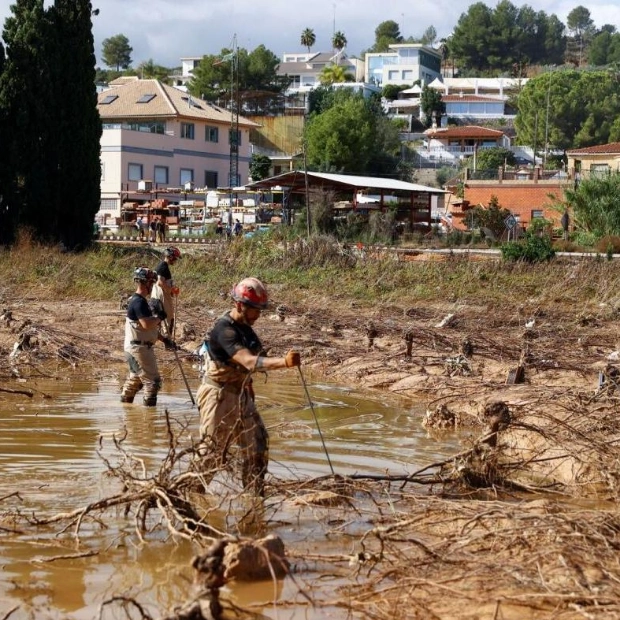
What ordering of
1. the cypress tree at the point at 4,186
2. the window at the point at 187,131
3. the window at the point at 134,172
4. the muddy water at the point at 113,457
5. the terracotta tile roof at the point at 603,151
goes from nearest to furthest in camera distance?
the muddy water at the point at 113,457 < the cypress tree at the point at 4,186 < the terracotta tile roof at the point at 603,151 < the window at the point at 134,172 < the window at the point at 187,131

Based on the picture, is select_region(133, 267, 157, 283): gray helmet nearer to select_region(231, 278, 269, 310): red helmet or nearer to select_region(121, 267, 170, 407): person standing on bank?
select_region(121, 267, 170, 407): person standing on bank

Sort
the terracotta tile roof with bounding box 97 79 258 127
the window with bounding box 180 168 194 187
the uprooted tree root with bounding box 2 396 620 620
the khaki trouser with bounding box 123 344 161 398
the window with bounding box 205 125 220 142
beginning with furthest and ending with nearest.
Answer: the window with bounding box 205 125 220 142 < the window with bounding box 180 168 194 187 < the terracotta tile roof with bounding box 97 79 258 127 < the khaki trouser with bounding box 123 344 161 398 < the uprooted tree root with bounding box 2 396 620 620

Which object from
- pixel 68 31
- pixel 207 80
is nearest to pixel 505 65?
pixel 207 80

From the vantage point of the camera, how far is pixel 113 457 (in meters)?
10.3

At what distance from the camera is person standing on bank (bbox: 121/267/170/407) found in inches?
479

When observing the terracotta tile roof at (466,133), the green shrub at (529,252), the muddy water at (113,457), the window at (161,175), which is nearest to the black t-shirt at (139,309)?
the muddy water at (113,457)

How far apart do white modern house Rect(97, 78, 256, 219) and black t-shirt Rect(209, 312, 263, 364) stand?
5240cm

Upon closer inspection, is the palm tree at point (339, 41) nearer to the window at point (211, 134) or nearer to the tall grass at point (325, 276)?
the window at point (211, 134)

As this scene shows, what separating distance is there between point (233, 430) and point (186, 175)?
62.3 meters

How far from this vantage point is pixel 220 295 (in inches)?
952

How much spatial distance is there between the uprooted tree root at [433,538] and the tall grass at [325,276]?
13.9 metres

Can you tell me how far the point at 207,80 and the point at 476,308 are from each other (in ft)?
266

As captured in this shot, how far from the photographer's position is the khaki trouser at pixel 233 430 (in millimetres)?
7719

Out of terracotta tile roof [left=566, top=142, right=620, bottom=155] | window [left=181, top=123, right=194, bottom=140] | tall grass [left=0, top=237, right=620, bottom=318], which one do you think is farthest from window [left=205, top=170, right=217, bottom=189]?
tall grass [left=0, top=237, right=620, bottom=318]
